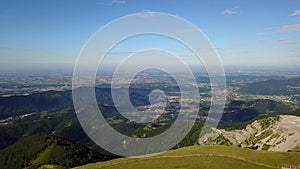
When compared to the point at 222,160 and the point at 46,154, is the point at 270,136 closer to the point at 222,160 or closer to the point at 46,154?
the point at 222,160

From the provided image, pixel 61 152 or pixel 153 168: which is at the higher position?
pixel 153 168

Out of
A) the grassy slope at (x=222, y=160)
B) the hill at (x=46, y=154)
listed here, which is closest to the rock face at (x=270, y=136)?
the grassy slope at (x=222, y=160)

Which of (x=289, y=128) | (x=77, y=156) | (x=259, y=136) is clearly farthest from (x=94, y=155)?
(x=289, y=128)

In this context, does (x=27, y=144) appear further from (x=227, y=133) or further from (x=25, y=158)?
(x=227, y=133)

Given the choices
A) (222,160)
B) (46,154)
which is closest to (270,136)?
(222,160)

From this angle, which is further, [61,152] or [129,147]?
[129,147]

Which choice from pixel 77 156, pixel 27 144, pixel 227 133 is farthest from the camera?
pixel 27 144

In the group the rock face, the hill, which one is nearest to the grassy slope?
the rock face

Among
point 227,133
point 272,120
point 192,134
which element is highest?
point 272,120
